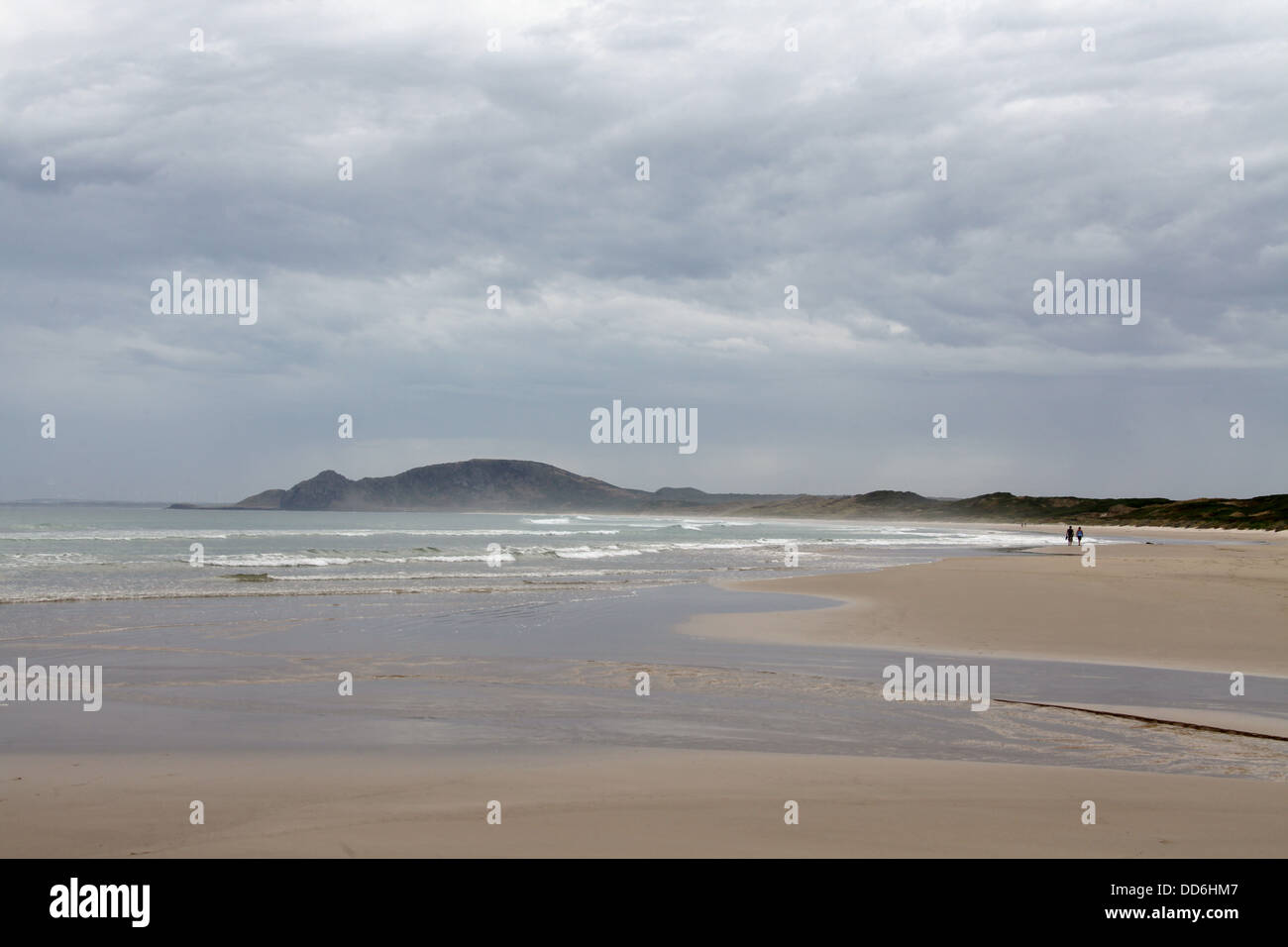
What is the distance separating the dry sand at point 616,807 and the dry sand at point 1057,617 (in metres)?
7.44

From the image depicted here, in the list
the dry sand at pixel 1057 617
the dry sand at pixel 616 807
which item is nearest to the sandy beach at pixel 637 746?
the dry sand at pixel 616 807

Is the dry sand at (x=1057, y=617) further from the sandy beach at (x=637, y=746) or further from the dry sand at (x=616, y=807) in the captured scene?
the dry sand at (x=616, y=807)

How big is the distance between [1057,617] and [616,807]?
1460 centimetres

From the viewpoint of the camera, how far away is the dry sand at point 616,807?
513 cm

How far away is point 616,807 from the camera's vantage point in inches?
230

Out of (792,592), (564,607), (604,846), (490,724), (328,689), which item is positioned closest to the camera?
(604,846)

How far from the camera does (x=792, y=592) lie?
23.9 m

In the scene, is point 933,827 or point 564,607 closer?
point 933,827
